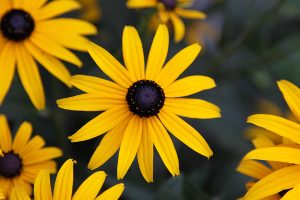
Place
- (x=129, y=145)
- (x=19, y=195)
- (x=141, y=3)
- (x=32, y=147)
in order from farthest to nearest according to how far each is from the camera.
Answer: (x=141, y=3)
(x=32, y=147)
(x=129, y=145)
(x=19, y=195)

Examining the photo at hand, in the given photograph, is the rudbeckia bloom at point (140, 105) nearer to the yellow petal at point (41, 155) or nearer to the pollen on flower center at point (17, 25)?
the yellow petal at point (41, 155)

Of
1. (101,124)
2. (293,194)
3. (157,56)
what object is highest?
(157,56)

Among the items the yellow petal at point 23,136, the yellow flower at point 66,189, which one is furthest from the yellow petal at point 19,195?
the yellow petal at point 23,136

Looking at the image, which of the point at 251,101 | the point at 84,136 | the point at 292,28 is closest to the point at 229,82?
the point at 251,101

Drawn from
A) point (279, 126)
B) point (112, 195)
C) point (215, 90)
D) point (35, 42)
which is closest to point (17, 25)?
point (35, 42)

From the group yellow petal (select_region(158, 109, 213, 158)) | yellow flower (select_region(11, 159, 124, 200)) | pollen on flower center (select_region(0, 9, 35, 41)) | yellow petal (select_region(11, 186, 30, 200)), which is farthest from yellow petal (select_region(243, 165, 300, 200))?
pollen on flower center (select_region(0, 9, 35, 41))

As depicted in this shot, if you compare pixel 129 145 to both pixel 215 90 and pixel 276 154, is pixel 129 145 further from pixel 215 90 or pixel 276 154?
pixel 215 90

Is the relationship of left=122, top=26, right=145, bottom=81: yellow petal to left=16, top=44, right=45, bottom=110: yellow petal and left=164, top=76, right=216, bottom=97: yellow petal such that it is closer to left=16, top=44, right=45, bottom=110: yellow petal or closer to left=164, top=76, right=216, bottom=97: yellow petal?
left=164, top=76, right=216, bottom=97: yellow petal

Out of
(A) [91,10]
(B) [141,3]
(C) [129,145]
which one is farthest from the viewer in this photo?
(A) [91,10]
